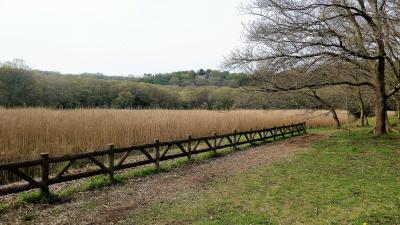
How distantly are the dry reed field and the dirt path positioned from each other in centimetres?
391

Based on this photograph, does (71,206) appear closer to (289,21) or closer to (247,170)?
(247,170)

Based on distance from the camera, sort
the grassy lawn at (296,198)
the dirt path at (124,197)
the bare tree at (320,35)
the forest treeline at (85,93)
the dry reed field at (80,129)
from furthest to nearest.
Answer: the forest treeline at (85,93)
the bare tree at (320,35)
the dry reed field at (80,129)
the dirt path at (124,197)
the grassy lawn at (296,198)

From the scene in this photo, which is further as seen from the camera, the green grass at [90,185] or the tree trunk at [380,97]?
the tree trunk at [380,97]

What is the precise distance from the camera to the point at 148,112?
20.2 metres

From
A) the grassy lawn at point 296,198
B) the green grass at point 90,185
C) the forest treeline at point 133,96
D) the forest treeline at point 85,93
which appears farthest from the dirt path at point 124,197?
the forest treeline at point 85,93

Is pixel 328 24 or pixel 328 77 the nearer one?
pixel 328 24

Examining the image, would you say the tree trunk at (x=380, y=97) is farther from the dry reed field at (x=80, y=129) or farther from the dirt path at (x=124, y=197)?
the dirt path at (x=124, y=197)

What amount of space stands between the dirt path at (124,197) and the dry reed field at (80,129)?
154 inches

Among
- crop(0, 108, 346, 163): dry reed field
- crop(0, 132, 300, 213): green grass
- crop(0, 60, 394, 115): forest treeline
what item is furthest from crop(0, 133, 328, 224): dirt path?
crop(0, 60, 394, 115): forest treeline

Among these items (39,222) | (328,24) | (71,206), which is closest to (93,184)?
(71,206)

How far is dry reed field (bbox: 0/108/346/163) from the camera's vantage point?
11.5m

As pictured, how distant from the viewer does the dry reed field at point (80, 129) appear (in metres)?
11.5

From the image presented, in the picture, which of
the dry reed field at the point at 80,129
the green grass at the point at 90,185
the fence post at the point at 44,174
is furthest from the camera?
the dry reed field at the point at 80,129

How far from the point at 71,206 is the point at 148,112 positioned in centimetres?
1293
